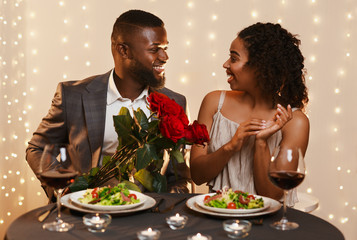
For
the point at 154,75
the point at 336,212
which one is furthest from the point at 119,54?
the point at 336,212

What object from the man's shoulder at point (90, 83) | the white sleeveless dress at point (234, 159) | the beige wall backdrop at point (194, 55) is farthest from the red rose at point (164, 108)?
the beige wall backdrop at point (194, 55)

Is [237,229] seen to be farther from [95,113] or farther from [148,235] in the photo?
[95,113]

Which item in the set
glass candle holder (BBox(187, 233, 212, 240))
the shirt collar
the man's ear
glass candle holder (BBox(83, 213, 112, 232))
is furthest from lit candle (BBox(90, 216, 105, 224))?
the man's ear

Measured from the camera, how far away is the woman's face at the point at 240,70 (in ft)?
7.58

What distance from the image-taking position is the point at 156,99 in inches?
63.0

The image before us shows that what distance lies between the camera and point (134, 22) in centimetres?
257

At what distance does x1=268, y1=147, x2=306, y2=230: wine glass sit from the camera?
1.37 meters

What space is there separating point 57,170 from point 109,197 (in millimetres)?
226

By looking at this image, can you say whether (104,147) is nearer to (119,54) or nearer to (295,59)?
(119,54)

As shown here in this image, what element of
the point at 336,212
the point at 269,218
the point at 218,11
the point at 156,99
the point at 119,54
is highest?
the point at 218,11

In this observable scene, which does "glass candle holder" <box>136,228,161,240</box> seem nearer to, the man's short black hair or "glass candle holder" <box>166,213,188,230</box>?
"glass candle holder" <box>166,213,188,230</box>

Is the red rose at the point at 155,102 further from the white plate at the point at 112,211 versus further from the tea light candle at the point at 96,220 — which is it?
the tea light candle at the point at 96,220

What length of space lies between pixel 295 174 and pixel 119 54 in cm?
151

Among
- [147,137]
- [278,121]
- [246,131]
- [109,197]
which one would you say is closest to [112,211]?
[109,197]
